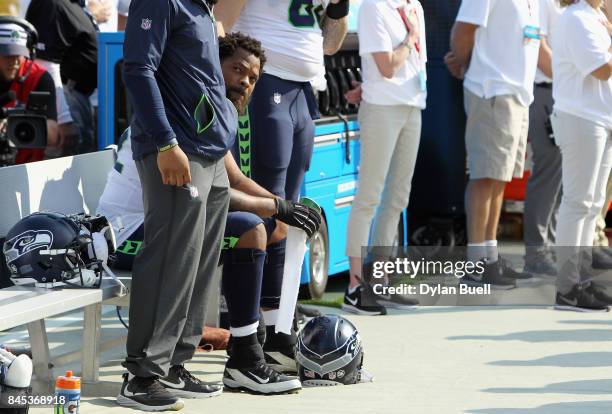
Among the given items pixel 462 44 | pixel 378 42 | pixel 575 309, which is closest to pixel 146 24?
pixel 378 42

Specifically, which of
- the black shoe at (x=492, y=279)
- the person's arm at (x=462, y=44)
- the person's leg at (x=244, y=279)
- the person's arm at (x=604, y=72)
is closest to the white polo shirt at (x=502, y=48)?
the person's arm at (x=462, y=44)

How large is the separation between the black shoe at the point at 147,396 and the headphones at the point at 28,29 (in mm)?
3564

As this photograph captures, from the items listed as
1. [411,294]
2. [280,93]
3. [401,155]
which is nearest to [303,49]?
[280,93]

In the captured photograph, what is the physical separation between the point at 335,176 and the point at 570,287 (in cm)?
172

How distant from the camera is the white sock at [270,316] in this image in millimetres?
6176

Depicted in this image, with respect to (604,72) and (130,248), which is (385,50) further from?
(130,248)

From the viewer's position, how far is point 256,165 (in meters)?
6.30

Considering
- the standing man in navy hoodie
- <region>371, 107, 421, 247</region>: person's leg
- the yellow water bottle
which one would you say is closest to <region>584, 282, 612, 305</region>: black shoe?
<region>371, 107, 421, 247</region>: person's leg

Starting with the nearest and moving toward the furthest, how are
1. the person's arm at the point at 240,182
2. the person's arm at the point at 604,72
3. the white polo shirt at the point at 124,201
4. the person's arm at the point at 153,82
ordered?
the person's arm at the point at 153,82 < the person's arm at the point at 240,182 < the white polo shirt at the point at 124,201 < the person's arm at the point at 604,72

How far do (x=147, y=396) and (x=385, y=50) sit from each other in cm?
332

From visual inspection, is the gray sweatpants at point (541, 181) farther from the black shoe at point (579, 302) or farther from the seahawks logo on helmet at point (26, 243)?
the seahawks logo on helmet at point (26, 243)

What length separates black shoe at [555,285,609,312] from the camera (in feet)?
26.5

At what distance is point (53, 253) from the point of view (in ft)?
17.5

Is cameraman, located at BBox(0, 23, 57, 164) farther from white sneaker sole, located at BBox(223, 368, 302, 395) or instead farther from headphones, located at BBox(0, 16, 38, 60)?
white sneaker sole, located at BBox(223, 368, 302, 395)
